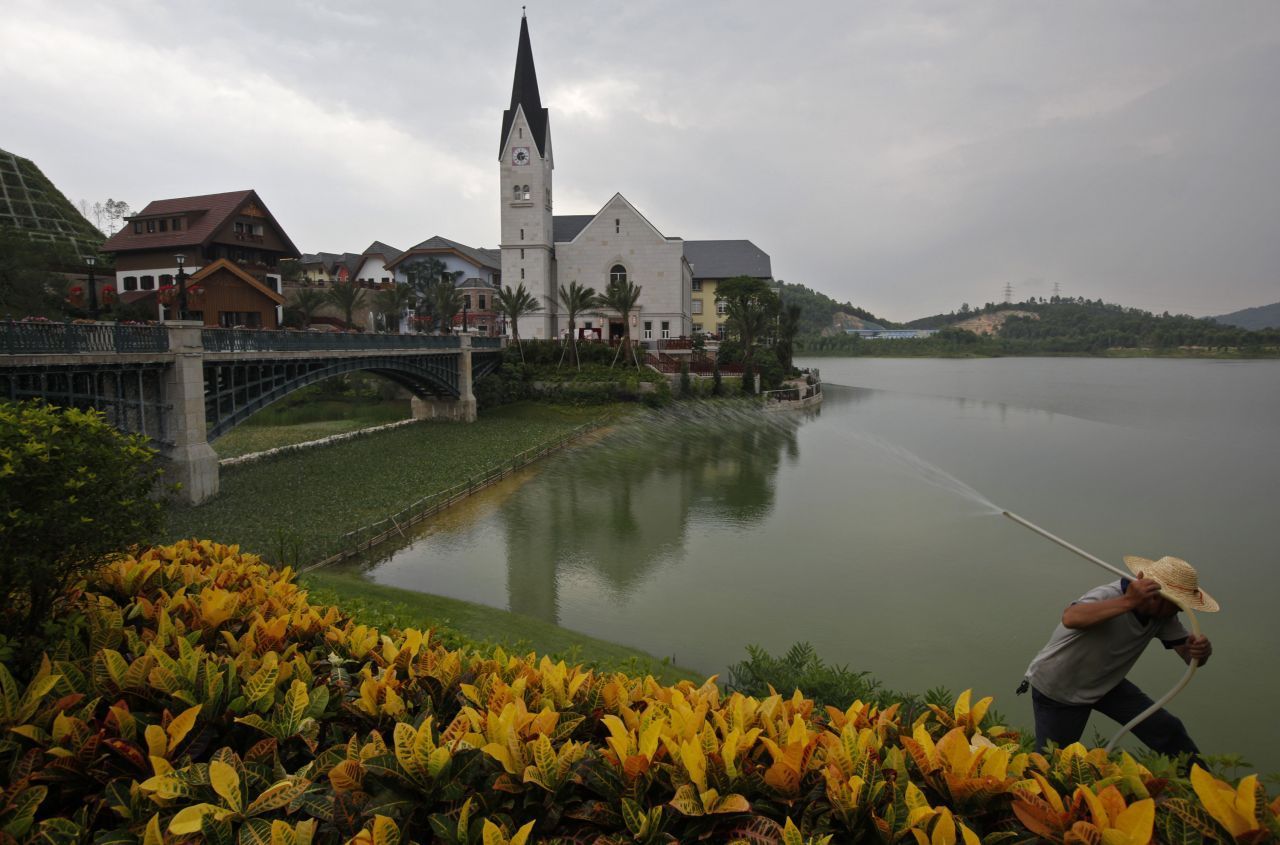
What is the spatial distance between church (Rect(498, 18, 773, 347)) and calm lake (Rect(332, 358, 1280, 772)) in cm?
2721

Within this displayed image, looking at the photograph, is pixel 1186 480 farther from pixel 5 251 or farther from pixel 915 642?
pixel 5 251

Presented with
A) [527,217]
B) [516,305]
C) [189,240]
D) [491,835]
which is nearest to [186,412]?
[491,835]

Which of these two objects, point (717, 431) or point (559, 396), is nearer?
point (717, 431)

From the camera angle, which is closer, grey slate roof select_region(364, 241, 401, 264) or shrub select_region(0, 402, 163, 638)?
shrub select_region(0, 402, 163, 638)

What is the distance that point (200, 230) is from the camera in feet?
159

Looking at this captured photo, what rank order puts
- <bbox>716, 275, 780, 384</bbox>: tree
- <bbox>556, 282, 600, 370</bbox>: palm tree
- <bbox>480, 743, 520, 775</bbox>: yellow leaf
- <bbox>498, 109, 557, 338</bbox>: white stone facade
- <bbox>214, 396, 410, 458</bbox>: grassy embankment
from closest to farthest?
<bbox>480, 743, 520, 775</bbox>: yellow leaf < <bbox>214, 396, 410, 458</bbox>: grassy embankment < <bbox>556, 282, 600, 370</bbox>: palm tree < <bbox>716, 275, 780, 384</bbox>: tree < <bbox>498, 109, 557, 338</bbox>: white stone facade

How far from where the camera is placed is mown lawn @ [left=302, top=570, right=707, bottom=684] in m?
10.1

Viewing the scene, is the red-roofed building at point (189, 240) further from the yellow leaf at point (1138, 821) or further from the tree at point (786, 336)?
the yellow leaf at point (1138, 821)

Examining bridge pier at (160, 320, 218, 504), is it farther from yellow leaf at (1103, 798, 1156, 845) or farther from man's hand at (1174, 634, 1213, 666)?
yellow leaf at (1103, 798, 1156, 845)

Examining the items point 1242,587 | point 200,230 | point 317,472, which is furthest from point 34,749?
point 200,230

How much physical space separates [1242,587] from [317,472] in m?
27.2

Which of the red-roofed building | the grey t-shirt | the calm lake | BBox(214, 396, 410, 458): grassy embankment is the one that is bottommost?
the calm lake

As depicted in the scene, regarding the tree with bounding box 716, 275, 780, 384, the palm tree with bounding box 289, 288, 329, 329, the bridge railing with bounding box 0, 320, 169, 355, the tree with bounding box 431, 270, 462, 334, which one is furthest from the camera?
the tree with bounding box 716, 275, 780, 384

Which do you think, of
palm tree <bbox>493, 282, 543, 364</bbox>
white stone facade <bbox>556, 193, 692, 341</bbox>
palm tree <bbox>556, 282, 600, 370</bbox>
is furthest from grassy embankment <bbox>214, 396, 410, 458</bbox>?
white stone facade <bbox>556, 193, 692, 341</bbox>
